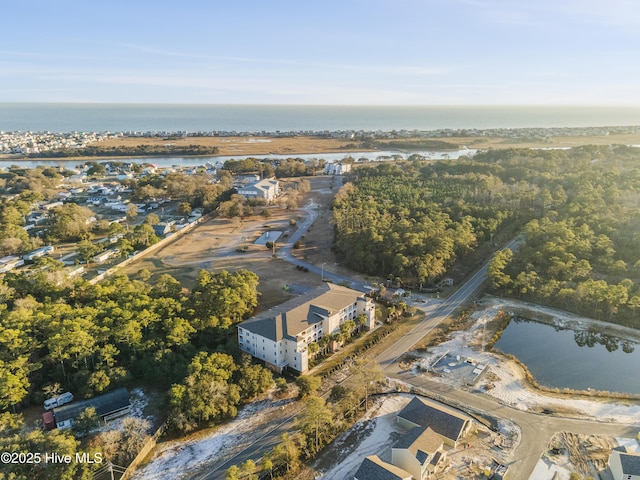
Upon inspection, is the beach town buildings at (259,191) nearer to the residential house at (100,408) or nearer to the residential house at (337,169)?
the residential house at (337,169)

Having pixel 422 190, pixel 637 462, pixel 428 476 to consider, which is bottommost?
pixel 428 476

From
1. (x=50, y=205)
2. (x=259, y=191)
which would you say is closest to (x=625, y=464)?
(x=259, y=191)

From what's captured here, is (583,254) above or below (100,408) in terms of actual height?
above

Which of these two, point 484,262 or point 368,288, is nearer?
point 368,288

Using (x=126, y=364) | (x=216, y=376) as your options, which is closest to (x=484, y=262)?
(x=216, y=376)

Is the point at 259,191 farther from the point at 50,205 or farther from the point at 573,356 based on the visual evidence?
the point at 573,356

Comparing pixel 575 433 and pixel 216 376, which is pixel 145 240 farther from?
pixel 575 433

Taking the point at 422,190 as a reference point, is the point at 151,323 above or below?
below
